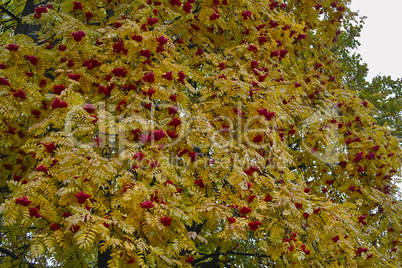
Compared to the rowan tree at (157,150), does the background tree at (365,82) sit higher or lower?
higher

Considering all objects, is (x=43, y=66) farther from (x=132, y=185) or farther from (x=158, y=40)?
(x=132, y=185)

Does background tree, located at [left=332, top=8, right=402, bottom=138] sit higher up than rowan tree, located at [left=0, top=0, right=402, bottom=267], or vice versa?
background tree, located at [left=332, top=8, right=402, bottom=138]

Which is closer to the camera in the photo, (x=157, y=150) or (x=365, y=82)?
(x=157, y=150)

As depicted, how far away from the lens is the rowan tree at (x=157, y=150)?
2.89 m

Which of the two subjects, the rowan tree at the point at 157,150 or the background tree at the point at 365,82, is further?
the background tree at the point at 365,82

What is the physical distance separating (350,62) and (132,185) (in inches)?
366

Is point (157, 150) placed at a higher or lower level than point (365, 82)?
lower

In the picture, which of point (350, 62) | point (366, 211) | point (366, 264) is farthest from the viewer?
point (350, 62)

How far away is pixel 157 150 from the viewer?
3.35 meters

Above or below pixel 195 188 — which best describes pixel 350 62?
above

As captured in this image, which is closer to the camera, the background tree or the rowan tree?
the rowan tree

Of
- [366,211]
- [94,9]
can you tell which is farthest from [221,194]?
[366,211]

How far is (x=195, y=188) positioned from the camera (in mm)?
3646

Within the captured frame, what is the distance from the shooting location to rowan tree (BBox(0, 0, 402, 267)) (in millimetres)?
2887
